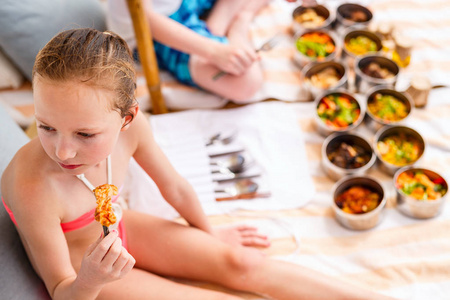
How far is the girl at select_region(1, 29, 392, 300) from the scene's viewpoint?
0.76 m

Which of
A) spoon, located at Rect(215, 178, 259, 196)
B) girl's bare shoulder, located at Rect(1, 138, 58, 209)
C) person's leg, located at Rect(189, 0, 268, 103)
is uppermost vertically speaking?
person's leg, located at Rect(189, 0, 268, 103)

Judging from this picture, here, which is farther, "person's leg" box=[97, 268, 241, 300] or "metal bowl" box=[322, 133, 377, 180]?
"metal bowl" box=[322, 133, 377, 180]

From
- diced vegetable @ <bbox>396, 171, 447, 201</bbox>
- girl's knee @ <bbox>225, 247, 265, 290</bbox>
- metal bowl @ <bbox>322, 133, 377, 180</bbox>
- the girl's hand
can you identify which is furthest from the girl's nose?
diced vegetable @ <bbox>396, 171, 447, 201</bbox>

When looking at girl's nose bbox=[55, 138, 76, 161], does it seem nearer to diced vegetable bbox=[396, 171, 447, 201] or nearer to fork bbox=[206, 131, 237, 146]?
fork bbox=[206, 131, 237, 146]

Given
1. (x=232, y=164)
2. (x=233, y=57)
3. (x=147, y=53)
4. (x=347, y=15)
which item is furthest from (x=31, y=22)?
(x=347, y=15)

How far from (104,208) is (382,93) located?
121cm

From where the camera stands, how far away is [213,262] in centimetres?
121

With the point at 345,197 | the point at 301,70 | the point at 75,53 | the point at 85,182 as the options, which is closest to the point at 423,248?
the point at 345,197

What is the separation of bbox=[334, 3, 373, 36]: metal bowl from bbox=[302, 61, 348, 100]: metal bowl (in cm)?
25

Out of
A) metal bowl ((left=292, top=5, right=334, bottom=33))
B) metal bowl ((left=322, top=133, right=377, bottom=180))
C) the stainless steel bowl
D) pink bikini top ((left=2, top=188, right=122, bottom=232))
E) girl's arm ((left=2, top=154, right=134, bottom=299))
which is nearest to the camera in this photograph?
girl's arm ((left=2, top=154, right=134, bottom=299))

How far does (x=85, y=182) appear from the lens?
0.97m

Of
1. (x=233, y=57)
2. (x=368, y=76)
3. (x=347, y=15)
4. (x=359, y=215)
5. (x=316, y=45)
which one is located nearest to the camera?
(x=359, y=215)

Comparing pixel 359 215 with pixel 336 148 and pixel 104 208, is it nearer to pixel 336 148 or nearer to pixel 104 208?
pixel 336 148

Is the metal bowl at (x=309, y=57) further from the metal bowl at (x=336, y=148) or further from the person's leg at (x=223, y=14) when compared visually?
the metal bowl at (x=336, y=148)
